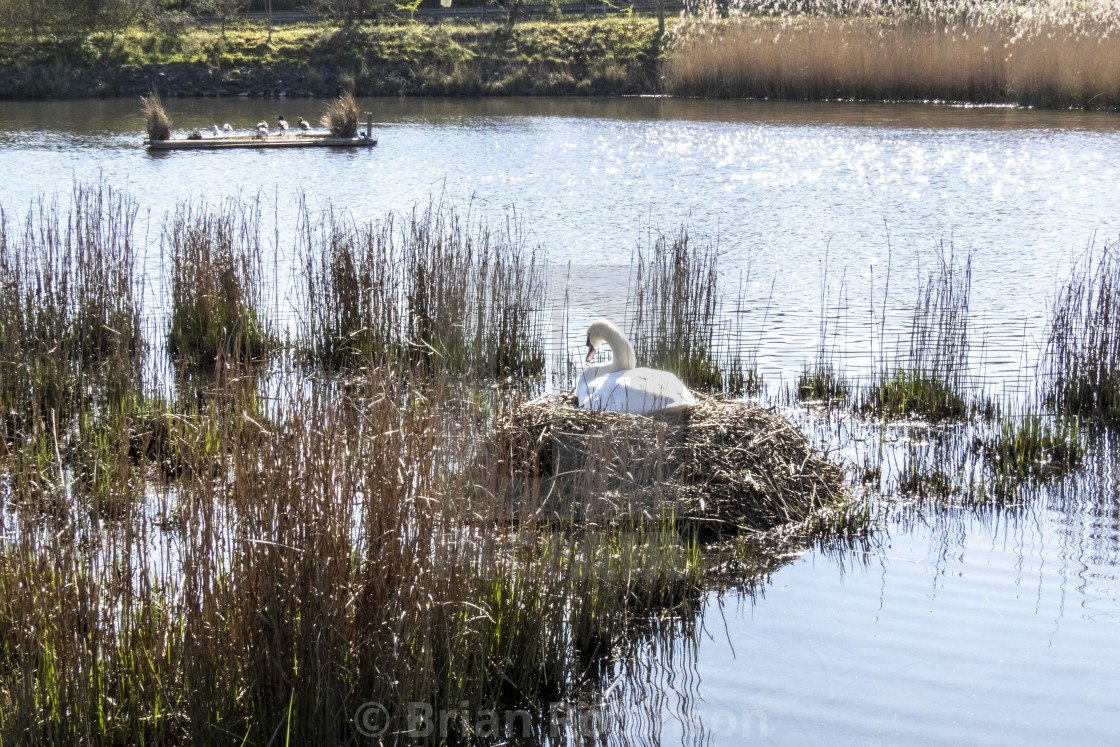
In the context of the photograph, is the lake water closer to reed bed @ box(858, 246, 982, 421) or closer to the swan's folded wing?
reed bed @ box(858, 246, 982, 421)

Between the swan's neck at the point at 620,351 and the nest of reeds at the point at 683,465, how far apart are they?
0.52 metres

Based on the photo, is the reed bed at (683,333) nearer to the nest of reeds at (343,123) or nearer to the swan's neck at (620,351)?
the swan's neck at (620,351)

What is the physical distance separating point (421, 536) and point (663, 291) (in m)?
4.09

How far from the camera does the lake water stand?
13.3 ft

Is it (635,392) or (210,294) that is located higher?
(210,294)

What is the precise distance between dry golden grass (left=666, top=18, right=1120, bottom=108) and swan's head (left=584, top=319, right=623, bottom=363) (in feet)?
77.0

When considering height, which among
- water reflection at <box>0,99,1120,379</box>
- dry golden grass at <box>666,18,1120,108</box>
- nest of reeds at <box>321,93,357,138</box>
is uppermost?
dry golden grass at <box>666,18,1120,108</box>

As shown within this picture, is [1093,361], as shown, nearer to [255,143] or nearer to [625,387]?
[625,387]

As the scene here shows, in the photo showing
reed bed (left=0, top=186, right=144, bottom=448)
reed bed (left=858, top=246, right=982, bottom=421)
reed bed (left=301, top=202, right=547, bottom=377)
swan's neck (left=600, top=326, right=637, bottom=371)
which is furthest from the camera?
reed bed (left=301, top=202, right=547, bottom=377)

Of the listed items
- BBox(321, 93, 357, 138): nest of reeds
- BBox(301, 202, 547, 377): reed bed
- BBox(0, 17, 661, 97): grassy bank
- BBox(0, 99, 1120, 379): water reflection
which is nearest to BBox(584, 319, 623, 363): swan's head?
BBox(301, 202, 547, 377): reed bed

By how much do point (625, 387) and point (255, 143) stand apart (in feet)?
66.5

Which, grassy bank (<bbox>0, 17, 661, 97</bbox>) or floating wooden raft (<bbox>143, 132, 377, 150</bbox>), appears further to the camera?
grassy bank (<bbox>0, 17, 661, 97</bbox>)

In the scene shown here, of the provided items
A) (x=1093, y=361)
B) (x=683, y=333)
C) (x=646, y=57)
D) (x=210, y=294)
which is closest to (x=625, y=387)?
(x=683, y=333)

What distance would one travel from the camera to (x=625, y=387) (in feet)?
18.7
